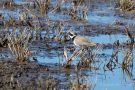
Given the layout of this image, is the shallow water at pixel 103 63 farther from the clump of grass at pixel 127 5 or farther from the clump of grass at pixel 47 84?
the clump of grass at pixel 127 5

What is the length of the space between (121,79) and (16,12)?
7.00m

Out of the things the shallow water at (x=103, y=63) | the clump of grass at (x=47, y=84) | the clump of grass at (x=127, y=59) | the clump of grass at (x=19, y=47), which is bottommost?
the shallow water at (x=103, y=63)

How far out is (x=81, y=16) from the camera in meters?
16.6

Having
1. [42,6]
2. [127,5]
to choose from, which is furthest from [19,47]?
[127,5]

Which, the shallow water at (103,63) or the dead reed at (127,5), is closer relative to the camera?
the shallow water at (103,63)

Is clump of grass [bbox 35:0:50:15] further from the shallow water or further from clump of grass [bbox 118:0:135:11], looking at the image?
clump of grass [bbox 118:0:135:11]

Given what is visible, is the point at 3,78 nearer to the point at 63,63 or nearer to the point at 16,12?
the point at 63,63

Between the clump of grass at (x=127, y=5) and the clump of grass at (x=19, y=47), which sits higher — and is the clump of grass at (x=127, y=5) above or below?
below

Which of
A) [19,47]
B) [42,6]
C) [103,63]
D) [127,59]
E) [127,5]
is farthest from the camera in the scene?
[127,5]

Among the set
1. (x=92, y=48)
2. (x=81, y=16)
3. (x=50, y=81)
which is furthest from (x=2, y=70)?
(x=81, y=16)

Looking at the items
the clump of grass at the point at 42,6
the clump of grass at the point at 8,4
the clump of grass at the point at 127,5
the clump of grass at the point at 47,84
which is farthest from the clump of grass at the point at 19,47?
the clump of grass at the point at 127,5

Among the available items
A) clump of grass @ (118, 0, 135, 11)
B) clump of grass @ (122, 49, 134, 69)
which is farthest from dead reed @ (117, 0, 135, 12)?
clump of grass @ (122, 49, 134, 69)

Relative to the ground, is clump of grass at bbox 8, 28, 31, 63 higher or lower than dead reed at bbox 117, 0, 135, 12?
higher

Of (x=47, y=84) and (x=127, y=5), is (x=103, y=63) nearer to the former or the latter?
(x=47, y=84)
